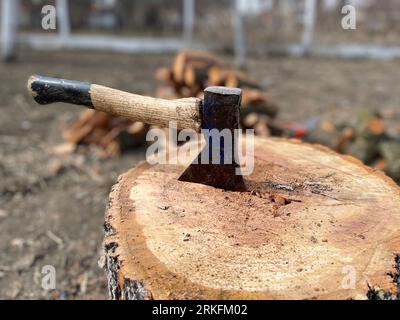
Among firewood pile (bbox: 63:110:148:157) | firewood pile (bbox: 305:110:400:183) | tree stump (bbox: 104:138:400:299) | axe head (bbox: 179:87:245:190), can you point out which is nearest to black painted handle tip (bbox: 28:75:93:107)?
tree stump (bbox: 104:138:400:299)

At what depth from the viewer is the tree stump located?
4.87 ft

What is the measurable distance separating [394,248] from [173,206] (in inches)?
32.1

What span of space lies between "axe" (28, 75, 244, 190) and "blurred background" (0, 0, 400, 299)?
1.37 meters

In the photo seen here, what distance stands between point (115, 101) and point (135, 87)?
5193 millimetres

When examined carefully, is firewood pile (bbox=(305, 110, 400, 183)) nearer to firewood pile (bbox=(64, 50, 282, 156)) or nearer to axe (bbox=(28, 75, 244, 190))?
firewood pile (bbox=(64, 50, 282, 156))

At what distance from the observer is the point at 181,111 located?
194 centimetres

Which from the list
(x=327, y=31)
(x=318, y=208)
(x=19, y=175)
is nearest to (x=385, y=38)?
(x=327, y=31)

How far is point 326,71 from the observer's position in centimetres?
859

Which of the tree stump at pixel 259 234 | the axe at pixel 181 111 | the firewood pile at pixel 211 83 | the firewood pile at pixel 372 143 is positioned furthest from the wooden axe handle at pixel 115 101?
the firewood pile at pixel 211 83

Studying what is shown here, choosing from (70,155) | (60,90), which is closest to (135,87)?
(70,155)

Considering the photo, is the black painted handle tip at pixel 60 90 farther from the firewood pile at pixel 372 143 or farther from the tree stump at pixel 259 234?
the firewood pile at pixel 372 143

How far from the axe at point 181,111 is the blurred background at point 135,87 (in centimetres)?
137

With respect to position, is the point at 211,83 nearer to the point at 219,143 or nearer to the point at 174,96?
the point at 174,96

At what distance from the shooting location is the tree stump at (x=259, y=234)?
58.4 inches
